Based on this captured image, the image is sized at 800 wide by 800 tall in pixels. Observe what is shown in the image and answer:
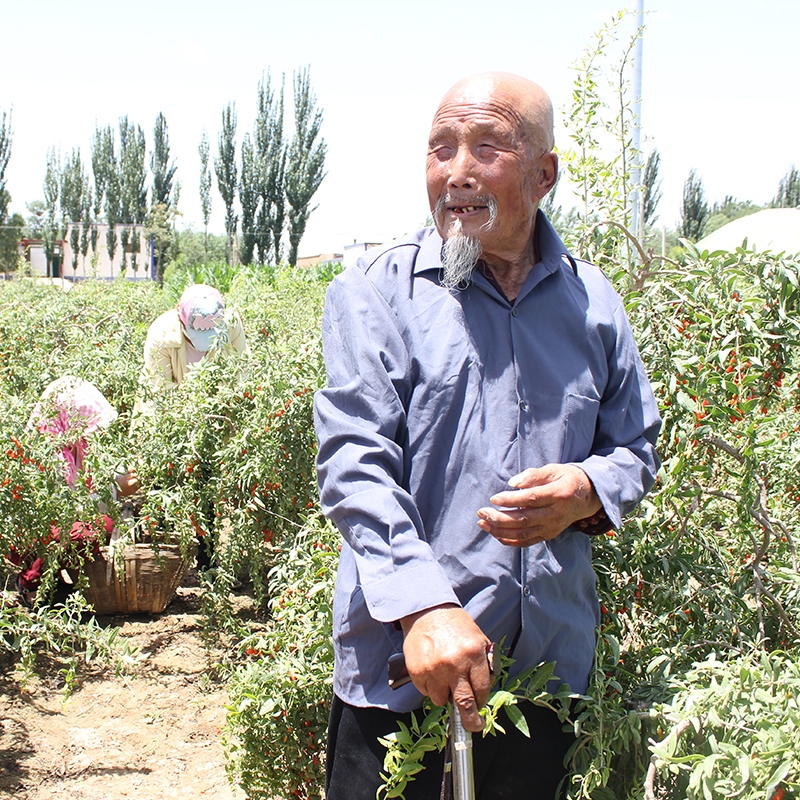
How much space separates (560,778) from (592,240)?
1.43 m

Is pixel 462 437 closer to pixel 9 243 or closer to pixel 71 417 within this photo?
pixel 71 417

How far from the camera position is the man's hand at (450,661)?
1140 millimetres

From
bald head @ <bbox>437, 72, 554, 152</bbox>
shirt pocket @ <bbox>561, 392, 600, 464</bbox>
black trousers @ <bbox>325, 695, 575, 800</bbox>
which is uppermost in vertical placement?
bald head @ <bbox>437, 72, 554, 152</bbox>

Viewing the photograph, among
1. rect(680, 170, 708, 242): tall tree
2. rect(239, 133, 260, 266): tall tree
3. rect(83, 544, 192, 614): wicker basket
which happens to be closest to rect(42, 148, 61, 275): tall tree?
rect(239, 133, 260, 266): tall tree

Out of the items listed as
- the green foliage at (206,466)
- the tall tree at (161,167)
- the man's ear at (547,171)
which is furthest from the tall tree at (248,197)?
the man's ear at (547,171)

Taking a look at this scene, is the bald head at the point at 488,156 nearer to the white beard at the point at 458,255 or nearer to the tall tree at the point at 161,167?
the white beard at the point at 458,255

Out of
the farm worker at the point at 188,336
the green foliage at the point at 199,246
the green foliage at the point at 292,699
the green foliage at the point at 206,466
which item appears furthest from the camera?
the green foliage at the point at 199,246

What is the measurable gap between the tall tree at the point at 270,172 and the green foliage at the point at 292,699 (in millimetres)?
31090

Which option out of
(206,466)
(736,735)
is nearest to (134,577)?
(206,466)

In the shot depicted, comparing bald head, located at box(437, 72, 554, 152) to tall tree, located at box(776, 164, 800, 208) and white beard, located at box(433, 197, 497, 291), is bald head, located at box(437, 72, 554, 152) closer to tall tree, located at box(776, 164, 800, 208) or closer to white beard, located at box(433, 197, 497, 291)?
white beard, located at box(433, 197, 497, 291)

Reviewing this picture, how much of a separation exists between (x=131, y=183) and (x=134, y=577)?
3689 cm

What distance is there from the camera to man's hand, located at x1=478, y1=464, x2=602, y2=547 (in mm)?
1276

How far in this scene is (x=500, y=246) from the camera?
1.48 metres

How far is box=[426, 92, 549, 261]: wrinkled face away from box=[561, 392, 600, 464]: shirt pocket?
12.8 inches
